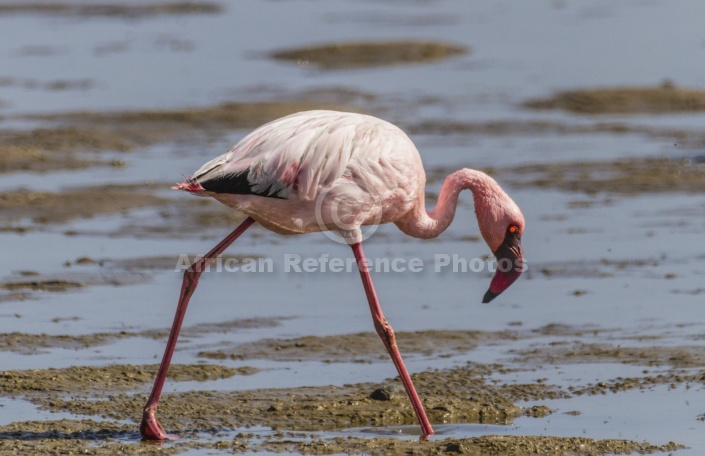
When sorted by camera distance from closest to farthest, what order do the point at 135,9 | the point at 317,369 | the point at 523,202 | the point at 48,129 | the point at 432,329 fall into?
the point at 317,369 < the point at 432,329 < the point at 523,202 < the point at 48,129 < the point at 135,9

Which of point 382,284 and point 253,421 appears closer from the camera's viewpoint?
point 253,421

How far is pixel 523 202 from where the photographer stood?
14.1 metres

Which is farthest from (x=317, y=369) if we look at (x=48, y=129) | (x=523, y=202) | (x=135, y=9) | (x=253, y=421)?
(x=135, y=9)

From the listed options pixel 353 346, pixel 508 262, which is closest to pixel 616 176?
pixel 353 346

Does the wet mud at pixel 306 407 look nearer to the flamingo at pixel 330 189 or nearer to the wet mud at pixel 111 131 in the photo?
the flamingo at pixel 330 189

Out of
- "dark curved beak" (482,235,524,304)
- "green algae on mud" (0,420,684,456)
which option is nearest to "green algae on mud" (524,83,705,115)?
"dark curved beak" (482,235,524,304)

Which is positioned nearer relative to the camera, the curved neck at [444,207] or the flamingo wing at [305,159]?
the flamingo wing at [305,159]

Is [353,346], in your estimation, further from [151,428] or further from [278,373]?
[151,428]

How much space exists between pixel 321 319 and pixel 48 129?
884 cm

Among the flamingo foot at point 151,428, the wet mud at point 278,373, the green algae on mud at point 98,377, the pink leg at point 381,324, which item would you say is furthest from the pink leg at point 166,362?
the green algae on mud at point 98,377

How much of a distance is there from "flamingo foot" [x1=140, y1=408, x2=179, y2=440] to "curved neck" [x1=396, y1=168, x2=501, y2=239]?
1.99 metres

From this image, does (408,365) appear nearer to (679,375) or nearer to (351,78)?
(679,375)

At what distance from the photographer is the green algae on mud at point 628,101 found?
1989cm

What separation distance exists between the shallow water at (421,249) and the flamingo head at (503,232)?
781 mm
